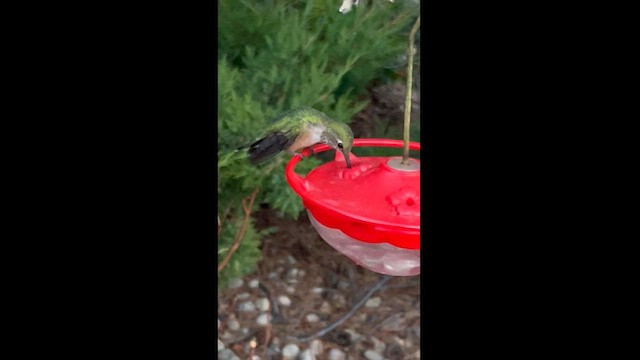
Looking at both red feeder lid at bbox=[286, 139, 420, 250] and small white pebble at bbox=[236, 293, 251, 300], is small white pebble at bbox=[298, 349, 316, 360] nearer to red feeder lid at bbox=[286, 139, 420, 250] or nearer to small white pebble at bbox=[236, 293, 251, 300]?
small white pebble at bbox=[236, 293, 251, 300]

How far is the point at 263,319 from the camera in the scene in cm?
176

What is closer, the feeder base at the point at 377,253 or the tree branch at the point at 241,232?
the feeder base at the point at 377,253

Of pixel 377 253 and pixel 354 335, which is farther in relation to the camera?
pixel 354 335

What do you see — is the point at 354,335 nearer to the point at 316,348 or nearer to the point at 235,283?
the point at 316,348

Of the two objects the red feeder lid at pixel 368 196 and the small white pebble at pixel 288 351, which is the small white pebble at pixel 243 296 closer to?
the small white pebble at pixel 288 351

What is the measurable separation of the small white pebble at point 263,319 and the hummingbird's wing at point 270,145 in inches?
21.7

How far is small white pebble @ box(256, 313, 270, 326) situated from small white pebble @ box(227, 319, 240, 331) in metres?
0.07

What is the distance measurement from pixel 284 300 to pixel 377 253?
1.50ft

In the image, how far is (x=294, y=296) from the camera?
1.75m

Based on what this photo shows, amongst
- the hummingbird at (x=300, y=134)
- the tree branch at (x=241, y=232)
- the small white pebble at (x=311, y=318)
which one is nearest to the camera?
the hummingbird at (x=300, y=134)

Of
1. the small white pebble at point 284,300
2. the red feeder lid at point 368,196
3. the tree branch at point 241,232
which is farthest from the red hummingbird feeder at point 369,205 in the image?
the small white pebble at point 284,300

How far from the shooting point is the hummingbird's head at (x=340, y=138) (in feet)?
4.41

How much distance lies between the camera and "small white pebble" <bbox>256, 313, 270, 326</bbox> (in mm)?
1755

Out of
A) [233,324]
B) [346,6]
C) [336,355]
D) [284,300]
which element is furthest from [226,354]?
[346,6]
